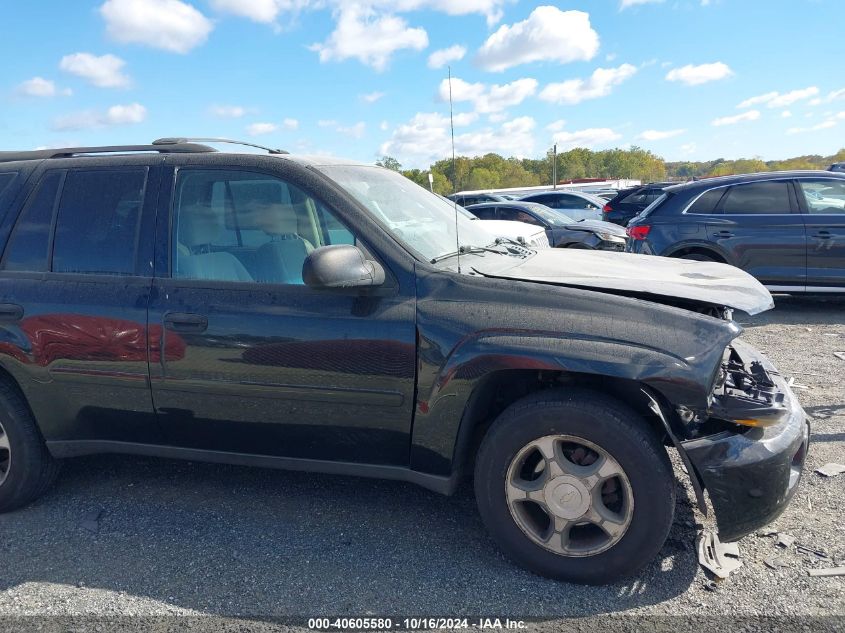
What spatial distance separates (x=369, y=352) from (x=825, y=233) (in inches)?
270

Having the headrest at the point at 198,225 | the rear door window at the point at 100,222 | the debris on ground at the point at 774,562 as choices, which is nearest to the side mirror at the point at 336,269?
the headrest at the point at 198,225

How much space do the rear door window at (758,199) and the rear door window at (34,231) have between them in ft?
23.9

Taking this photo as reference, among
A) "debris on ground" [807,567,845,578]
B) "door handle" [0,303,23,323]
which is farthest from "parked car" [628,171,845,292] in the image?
"door handle" [0,303,23,323]

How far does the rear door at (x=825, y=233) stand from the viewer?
755 centimetres

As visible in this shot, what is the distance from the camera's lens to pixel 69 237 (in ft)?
11.1

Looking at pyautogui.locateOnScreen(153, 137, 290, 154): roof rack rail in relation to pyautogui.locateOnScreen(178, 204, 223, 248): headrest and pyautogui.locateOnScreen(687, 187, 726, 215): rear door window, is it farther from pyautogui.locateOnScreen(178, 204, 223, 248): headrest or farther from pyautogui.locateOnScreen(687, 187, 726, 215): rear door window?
pyautogui.locateOnScreen(687, 187, 726, 215): rear door window

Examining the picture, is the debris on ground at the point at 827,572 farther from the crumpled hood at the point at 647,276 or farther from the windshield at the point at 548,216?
the windshield at the point at 548,216

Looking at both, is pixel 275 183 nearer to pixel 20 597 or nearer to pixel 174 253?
pixel 174 253

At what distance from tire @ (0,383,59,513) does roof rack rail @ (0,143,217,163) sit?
127cm

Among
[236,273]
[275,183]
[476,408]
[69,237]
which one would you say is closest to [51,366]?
[69,237]

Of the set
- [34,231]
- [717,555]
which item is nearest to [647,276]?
[717,555]

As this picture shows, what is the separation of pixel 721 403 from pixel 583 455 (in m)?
0.57

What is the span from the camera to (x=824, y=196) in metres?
7.82

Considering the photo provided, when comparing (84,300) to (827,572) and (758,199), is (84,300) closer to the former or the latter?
(827,572)
